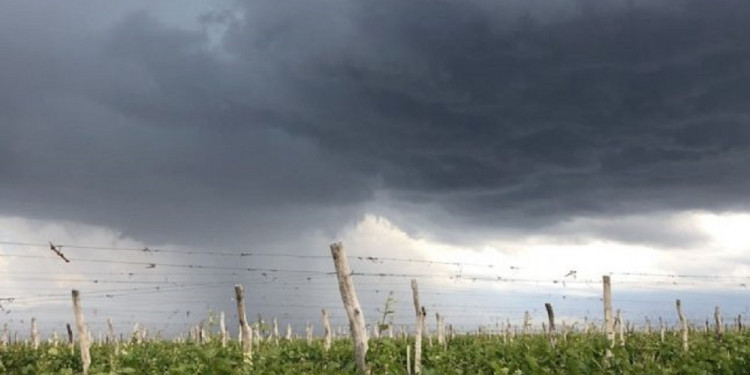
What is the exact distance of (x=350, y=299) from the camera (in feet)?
53.8

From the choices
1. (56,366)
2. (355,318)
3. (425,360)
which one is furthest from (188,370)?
(56,366)

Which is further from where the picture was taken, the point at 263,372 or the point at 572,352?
the point at 572,352

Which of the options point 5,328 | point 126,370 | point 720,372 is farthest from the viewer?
point 5,328

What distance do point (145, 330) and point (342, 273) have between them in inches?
1661

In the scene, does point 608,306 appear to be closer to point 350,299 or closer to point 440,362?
point 440,362

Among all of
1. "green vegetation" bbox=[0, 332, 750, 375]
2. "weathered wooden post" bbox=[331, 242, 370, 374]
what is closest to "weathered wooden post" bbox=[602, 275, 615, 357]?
"green vegetation" bbox=[0, 332, 750, 375]

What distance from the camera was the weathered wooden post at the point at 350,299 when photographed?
1596 centimetres

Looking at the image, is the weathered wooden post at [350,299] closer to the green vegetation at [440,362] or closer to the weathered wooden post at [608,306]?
the green vegetation at [440,362]

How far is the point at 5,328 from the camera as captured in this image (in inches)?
2013

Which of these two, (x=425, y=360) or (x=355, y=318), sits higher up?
(x=355, y=318)

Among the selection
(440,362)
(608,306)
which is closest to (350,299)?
(440,362)

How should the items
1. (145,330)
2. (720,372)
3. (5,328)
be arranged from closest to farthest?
1. (720,372)
2. (5,328)
3. (145,330)

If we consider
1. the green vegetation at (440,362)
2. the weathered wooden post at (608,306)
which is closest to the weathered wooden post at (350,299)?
the green vegetation at (440,362)

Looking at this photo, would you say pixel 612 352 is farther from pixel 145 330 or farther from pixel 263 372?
pixel 145 330
